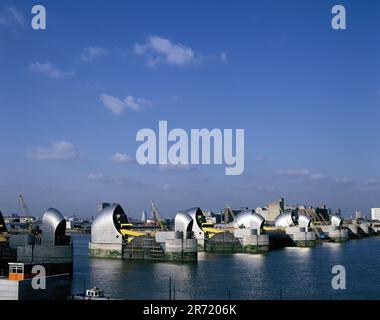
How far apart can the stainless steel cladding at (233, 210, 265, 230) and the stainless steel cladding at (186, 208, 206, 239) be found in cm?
662

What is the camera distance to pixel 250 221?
72625mm

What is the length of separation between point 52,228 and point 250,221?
41535 mm

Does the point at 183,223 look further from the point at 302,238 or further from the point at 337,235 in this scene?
the point at 337,235

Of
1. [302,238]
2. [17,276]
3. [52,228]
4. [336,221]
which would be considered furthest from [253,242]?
[17,276]

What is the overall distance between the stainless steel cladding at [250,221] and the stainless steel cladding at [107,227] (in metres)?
24.3

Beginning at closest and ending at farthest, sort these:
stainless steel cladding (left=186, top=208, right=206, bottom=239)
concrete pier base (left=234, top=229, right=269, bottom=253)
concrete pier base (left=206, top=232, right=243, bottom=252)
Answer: concrete pier base (left=234, top=229, right=269, bottom=253) → concrete pier base (left=206, top=232, right=243, bottom=252) → stainless steel cladding (left=186, top=208, right=206, bottom=239)

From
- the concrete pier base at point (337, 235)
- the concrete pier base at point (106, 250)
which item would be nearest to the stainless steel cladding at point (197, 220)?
the concrete pier base at point (106, 250)

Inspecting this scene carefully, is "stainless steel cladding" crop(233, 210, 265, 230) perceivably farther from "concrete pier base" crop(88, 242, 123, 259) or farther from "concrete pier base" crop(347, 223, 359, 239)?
"concrete pier base" crop(347, 223, 359, 239)

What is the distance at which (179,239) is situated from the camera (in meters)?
48.5

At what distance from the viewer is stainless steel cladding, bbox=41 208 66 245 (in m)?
35.8

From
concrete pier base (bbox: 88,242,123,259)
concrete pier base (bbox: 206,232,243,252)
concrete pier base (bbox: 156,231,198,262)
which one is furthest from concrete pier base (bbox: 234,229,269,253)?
concrete pier base (bbox: 88,242,123,259)

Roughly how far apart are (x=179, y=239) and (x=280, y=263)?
32.7 ft

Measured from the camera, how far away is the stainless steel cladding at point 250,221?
71.7 metres
